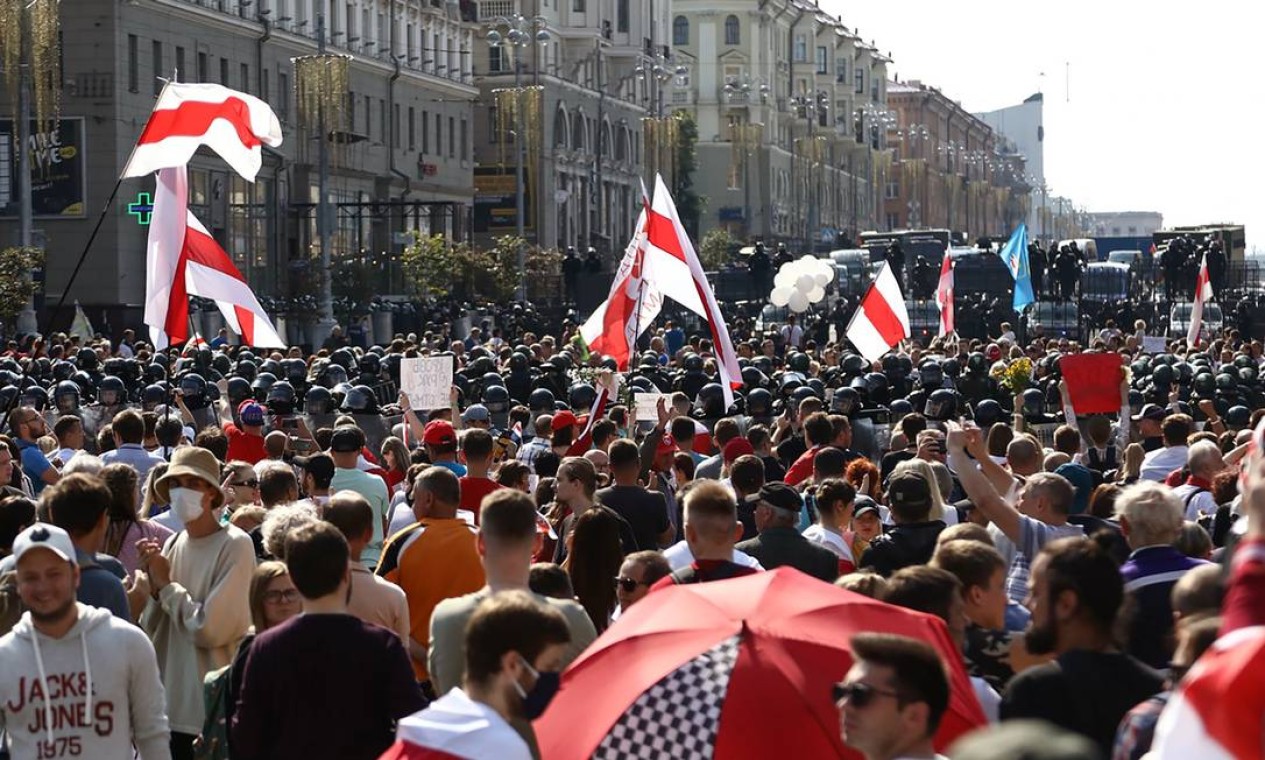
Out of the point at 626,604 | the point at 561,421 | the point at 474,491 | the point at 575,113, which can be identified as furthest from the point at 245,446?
the point at 575,113

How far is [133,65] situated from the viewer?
51.1 metres

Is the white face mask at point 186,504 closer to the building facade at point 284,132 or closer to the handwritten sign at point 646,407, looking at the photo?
the handwritten sign at point 646,407

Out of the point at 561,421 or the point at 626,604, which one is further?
the point at 561,421

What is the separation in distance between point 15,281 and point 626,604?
3311cm

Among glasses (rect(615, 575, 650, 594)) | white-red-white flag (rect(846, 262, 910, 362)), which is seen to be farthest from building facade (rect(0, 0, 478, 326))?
glasses (rect(615, 575, 650, 594))

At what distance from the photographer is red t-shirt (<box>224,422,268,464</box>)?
13789mm

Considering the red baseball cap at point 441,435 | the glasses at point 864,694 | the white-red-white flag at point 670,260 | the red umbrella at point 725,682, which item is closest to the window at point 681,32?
the white-red-white flag at point 670,260

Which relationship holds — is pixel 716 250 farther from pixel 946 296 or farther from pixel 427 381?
pixel 427 381

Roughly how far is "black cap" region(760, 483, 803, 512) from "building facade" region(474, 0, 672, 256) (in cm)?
6538

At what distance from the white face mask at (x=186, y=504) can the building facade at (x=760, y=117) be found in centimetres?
9488

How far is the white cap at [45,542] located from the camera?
6.27 metres

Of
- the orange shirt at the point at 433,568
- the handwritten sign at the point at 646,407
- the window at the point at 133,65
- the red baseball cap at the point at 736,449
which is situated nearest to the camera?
the orange shirt at the point at 433,568

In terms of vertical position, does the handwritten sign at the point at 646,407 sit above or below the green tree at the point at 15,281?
below

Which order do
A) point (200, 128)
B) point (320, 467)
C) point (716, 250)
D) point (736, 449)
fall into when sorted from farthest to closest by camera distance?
point (716, 250) → point (200, 128) → point (736, 449) → point (320, 467)
